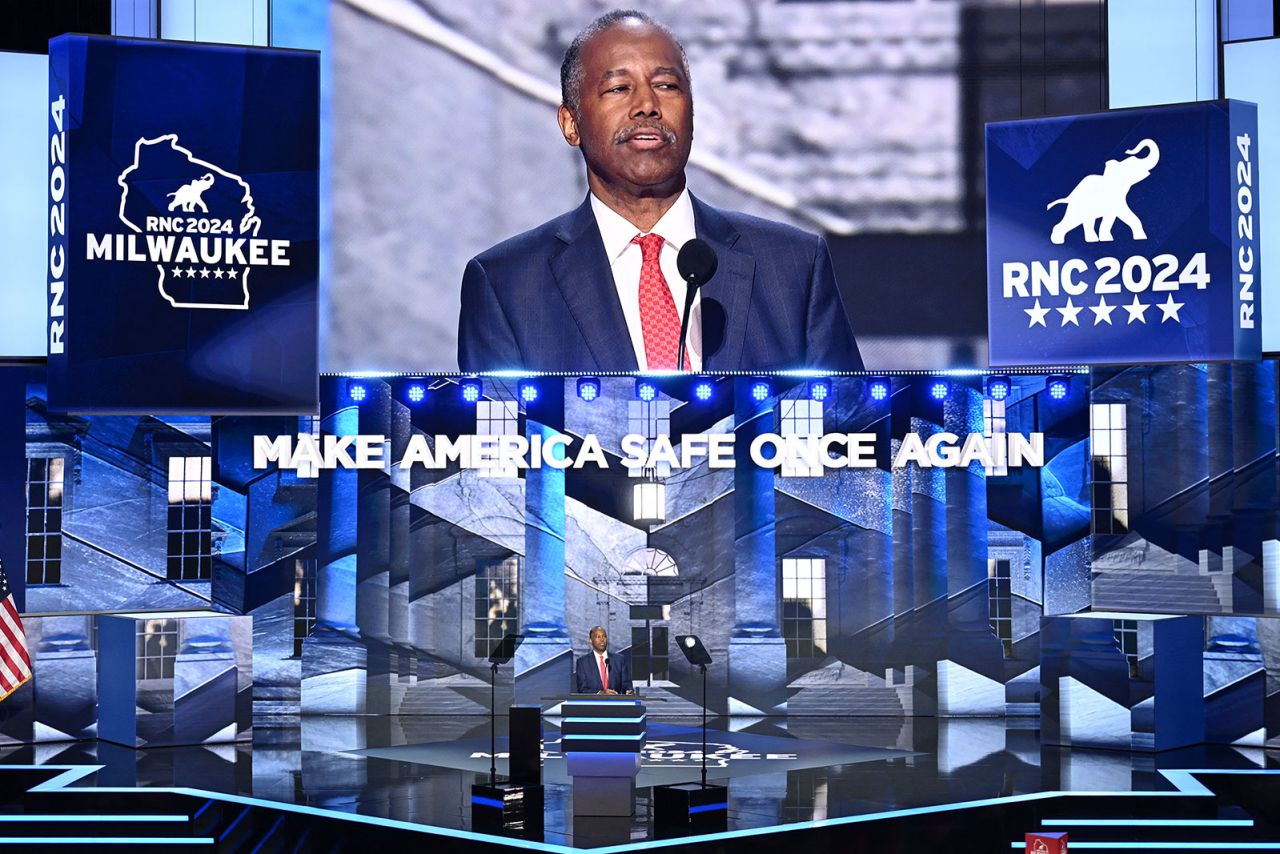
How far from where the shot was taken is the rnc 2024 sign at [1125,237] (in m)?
18.1

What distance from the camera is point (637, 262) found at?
20.2 m

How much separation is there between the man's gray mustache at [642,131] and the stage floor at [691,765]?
6.82 metres

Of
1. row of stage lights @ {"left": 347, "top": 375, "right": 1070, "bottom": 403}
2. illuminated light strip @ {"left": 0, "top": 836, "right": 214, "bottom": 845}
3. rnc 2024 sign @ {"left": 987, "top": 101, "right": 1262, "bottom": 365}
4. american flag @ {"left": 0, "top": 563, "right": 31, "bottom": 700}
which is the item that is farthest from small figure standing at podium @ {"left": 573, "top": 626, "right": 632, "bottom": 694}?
rnc 2024 sign @ {"left": 987, "top": 101, "right": 1262, "bottom": 365}

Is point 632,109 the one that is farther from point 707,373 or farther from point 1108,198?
point 1108,198

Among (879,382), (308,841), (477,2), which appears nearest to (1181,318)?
(879,382)

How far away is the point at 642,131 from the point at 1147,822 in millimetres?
9892

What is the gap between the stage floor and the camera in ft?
47.6

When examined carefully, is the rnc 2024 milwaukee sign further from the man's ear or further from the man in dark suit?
the man's ear

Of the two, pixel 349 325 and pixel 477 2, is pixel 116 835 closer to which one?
pixel 349 325

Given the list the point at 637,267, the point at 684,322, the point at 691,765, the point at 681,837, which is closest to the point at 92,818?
the point at 681,837

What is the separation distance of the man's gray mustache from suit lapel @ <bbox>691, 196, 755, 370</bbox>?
0.79 metres

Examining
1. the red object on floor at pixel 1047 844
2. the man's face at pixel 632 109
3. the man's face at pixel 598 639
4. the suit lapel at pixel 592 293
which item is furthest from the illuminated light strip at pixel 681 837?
the man's face at pixel 632 109

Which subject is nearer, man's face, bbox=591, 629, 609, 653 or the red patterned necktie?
man's face, bbox=591, 629, 609, 653

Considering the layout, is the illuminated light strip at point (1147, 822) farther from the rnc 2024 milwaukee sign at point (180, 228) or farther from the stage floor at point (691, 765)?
the rnc 2024 milwaukee sign at point (180, 228)
